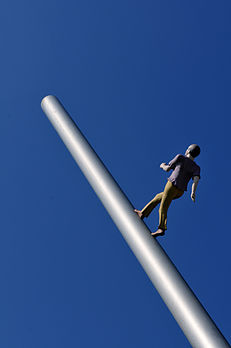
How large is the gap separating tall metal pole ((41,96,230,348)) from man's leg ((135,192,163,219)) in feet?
4.78

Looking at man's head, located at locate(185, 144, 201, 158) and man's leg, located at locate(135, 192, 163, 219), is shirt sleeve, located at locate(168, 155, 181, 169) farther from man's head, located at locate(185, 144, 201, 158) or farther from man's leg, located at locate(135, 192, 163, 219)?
man's leg, located at locate(135, 192, 163, 219)

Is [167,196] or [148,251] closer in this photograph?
[148,251]

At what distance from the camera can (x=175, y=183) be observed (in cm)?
657

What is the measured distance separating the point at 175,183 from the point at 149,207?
58cm

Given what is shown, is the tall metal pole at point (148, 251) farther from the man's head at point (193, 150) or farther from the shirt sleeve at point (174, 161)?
the man's head at point (193, 150)

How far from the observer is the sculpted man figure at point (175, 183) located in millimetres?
6562

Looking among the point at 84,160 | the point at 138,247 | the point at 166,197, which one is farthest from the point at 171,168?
the point at 138,247

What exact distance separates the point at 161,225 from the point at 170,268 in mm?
2168

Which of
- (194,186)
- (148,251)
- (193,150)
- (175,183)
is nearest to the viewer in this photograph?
(148,251)

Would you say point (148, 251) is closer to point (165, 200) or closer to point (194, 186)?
point (165, 200)

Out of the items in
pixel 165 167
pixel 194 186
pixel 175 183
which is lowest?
pixel 194 186

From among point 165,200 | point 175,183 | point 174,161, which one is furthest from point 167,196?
point 174,161

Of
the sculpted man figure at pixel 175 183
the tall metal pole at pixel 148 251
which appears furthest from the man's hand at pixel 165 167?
the tall metal pole at pixel 148 251

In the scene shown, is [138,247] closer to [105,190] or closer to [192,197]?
[105,190]
